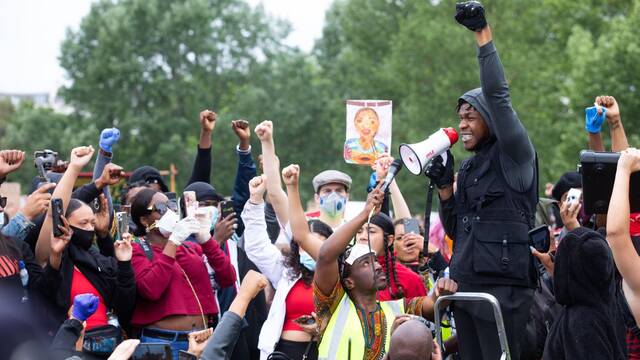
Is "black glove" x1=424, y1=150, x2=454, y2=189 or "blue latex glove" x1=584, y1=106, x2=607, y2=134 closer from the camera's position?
"black glove" x1=424, y1=150, x2=454, y2=189

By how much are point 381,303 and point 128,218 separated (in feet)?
7.76

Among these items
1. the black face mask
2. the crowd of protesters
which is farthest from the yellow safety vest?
the black face mask

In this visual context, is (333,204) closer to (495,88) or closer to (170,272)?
(170,272)

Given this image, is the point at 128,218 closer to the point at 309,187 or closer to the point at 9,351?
the point at 9,351

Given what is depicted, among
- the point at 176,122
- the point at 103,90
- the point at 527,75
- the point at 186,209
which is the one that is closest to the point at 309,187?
the point at 176,122

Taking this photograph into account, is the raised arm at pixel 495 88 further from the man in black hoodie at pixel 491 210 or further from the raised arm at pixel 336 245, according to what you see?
the raised arm at pixel 336 245

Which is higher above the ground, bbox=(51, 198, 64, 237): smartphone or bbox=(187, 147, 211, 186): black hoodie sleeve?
bbox=(187, 147, 211, 186): black hoodie sleeve

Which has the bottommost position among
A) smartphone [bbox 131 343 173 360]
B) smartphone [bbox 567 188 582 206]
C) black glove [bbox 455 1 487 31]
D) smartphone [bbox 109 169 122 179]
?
smartphone [bbox 131 343 173 360]

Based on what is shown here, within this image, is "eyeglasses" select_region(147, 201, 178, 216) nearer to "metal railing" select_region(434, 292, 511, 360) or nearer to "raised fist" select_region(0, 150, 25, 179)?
"raised fist" select_region(0, 150, 25, 179)

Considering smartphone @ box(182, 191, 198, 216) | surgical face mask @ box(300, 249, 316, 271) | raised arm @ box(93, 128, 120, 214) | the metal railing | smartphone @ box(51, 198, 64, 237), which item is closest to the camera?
the metal railing

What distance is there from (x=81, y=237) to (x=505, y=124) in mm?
3361

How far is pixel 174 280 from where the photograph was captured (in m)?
8.06

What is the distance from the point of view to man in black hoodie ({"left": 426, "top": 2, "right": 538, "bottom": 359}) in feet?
20.1

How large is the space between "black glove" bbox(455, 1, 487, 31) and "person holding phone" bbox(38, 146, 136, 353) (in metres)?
3.00
